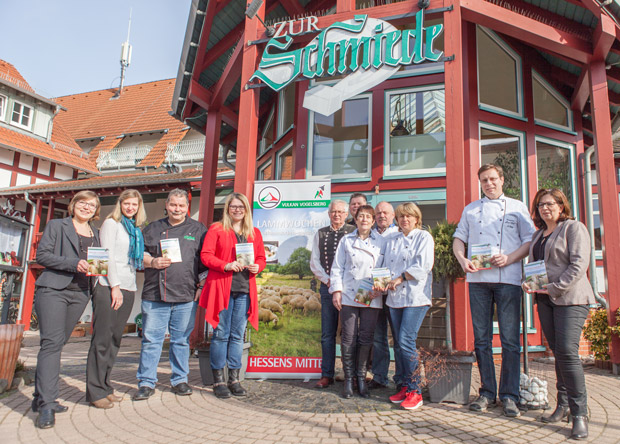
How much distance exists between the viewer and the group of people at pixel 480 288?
3.40 m

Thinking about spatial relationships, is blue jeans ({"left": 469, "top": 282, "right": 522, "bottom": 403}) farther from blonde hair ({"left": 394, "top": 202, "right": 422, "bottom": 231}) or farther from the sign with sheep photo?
the sign with sheep photo

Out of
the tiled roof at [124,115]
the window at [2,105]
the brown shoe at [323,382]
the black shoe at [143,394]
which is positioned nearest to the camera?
the black shoe at [143,394]

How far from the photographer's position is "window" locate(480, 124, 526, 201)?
8047mm

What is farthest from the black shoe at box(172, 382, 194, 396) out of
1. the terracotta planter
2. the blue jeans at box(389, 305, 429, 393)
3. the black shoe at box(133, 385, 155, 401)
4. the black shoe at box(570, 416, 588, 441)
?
the black shoe at box(570, 416, 588, 441)

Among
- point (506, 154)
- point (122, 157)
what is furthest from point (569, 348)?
point (122, 157)

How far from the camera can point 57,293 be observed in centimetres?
365

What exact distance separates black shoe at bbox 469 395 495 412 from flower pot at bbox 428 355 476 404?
0.45ft

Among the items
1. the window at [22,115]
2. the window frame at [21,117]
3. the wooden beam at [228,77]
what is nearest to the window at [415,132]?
the wooden beam at [228,77]

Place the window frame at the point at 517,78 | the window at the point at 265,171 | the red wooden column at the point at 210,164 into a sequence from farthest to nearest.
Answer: the window at the point at 265,171 → the red wooden column at the point at 210,164 → the window frame at the point at 517,78

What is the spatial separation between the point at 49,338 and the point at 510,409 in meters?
3.77

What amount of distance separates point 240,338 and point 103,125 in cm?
2293

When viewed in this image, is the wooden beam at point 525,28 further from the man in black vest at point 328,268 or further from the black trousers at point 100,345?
the black trousers at point 100,345

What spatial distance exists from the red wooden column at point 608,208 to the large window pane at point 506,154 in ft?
6.12

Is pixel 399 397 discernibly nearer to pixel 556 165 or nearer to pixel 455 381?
pixel 455 381
